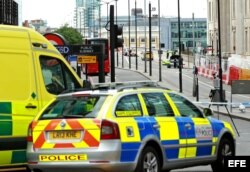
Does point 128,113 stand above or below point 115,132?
above

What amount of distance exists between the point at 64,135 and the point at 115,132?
0.74m

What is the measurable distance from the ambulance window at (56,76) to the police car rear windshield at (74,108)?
56.4 inches

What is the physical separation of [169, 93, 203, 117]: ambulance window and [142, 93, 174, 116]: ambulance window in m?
0.27

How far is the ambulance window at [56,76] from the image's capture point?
11.8m

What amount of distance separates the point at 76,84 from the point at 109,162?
348cm

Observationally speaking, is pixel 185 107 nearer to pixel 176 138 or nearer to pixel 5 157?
pixel 176 138

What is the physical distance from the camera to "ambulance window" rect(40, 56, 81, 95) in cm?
1183

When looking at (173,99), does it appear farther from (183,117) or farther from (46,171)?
(46,171)

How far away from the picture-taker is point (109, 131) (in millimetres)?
9562

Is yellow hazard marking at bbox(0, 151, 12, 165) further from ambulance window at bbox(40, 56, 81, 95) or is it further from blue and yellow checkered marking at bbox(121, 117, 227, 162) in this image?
blue and yellow checkered marking at bbox(121, 117, 227, 162)

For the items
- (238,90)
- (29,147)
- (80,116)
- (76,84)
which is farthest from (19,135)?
(238,90)

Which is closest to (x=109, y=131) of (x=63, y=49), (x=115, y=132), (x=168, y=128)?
(x=115, y=132)

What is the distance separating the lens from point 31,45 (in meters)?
11.6

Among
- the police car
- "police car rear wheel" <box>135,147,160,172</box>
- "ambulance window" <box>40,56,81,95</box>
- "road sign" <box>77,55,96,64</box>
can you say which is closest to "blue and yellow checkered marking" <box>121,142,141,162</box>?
the police car
